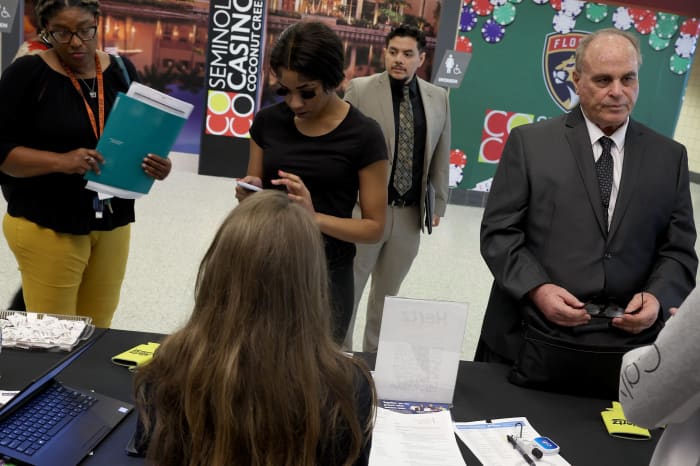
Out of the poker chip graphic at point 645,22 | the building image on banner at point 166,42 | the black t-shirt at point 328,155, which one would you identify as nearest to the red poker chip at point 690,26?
the poker chip graphic at point 645,22

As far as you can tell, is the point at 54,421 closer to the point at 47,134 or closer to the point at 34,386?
the point at 34,386

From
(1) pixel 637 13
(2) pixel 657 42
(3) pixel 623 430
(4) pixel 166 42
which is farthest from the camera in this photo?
(4) pixel 166 42

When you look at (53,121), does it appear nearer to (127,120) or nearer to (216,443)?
(127,120)

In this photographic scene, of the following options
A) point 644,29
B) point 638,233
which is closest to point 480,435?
point 638,233

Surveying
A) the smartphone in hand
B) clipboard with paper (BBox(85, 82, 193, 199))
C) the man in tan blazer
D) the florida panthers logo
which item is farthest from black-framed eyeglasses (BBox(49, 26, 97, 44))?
the florida panthers logo

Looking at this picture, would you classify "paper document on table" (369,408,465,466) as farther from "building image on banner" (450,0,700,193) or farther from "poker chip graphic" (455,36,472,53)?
"poker chip graphic" (455,36,472,53)

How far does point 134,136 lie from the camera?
223 cm

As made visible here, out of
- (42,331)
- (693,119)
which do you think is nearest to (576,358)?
(42,331)

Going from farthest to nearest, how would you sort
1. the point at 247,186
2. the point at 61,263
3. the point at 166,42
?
the point at 166,42 → the point at 61,263 → the point at 247,186

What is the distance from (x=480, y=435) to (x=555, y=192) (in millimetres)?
843

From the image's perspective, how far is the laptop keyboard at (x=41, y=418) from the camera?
1318 mm

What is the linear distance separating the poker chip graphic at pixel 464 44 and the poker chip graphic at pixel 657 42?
2022 mm

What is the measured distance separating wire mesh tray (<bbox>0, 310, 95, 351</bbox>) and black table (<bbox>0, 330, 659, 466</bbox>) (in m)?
0.03

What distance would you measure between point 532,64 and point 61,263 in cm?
608
